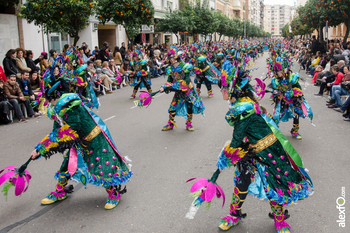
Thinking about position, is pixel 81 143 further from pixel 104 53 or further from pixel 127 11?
pixel 127 11

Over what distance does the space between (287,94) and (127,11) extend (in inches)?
523

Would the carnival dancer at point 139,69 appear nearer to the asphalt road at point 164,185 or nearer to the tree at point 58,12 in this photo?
the tree at point 58,12

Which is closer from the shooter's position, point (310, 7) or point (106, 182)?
point (106, 182)

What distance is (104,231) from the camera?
146 inches

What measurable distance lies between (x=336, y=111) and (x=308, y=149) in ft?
15.1

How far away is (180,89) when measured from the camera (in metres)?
7.36

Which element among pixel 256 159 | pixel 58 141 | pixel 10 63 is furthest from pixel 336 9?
pixel 58 141

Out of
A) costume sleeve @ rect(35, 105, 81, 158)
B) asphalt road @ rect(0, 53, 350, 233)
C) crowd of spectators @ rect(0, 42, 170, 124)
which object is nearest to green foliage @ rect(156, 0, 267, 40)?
crowd of spectators @ rect(0, 42, 170, 124)

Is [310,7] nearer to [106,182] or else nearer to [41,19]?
[41,19]

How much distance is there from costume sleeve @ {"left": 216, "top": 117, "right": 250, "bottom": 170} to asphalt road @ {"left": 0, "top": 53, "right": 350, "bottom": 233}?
0.92 m

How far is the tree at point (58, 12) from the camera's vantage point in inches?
470

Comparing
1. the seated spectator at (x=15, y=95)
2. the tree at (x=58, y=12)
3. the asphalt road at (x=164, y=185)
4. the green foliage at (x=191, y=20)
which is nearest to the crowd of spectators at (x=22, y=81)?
the seated spectator at (x=15, y=95)

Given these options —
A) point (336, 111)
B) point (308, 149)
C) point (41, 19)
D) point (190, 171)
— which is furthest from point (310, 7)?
point (190, 171)

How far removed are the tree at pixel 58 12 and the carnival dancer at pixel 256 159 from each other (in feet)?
33.4
